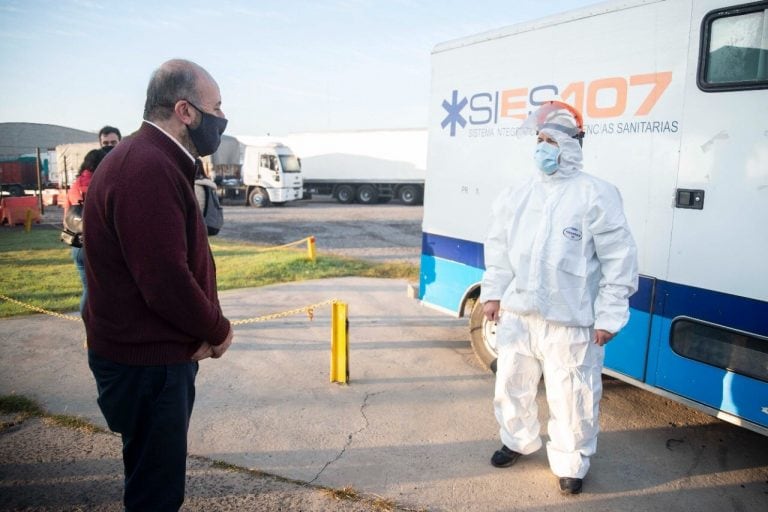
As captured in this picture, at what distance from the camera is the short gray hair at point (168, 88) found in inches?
86.6

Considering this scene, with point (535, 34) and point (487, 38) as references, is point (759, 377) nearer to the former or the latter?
point (535, 34)

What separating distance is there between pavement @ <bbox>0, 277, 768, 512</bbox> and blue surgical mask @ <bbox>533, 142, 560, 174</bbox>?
6.43 feet

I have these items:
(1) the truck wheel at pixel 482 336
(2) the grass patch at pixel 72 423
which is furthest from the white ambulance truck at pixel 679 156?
(2) the grass patch at pixel 72 423

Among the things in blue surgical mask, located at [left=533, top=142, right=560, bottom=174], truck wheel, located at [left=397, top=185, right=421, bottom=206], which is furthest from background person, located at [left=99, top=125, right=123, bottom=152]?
truck wheel, located at [left=397, top=185, right=421, bottom=206]

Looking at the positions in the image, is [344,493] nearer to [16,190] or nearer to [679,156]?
[679,156]

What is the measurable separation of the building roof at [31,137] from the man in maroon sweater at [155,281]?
1554 inches

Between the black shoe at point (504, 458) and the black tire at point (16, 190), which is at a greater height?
the black tire at point (16, 190)

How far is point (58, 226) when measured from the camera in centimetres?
1688

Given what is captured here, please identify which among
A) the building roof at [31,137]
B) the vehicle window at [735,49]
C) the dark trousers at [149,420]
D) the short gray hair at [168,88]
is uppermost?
the building roof at [31,137]

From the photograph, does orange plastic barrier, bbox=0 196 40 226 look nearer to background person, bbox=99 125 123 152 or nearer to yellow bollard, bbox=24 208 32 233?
yellow bollard, bbox=24 208 32 233

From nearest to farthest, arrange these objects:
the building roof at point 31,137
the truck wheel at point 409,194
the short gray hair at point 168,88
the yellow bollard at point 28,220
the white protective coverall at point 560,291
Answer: the short gray hair at point 168,88, the white protective coverall at point 560,291, the yellow bollard at point 28,220, the truck wheel at point 409,194, the building roof at point 31,137

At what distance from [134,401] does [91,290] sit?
47cm

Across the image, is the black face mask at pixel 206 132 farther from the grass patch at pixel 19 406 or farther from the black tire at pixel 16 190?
the black tire at pixel 16 190

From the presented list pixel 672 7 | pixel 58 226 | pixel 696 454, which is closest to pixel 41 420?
pixel 696 454
